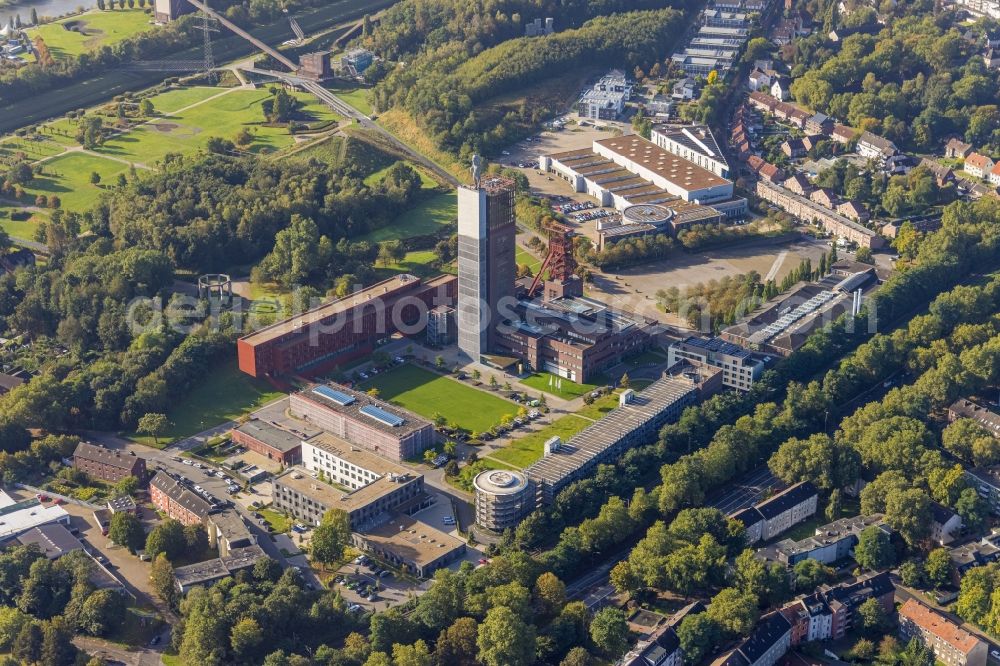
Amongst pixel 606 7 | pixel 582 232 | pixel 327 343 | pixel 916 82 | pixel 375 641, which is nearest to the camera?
pixel 375 641

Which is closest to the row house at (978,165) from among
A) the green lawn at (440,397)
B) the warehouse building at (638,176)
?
the warehouse building at (638,176)

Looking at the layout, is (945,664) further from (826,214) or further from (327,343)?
(826,214)

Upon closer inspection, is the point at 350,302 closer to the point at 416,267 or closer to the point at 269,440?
the point at 416,267

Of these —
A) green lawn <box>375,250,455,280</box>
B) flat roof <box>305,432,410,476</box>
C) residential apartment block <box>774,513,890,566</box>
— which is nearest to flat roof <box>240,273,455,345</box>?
green lawn <box>375,250,455,280</box>

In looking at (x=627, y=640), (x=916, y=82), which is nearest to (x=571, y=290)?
(x=627, y=640)

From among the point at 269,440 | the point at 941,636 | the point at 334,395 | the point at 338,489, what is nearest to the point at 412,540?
the point at 338,489

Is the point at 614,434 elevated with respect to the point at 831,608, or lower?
elevated
